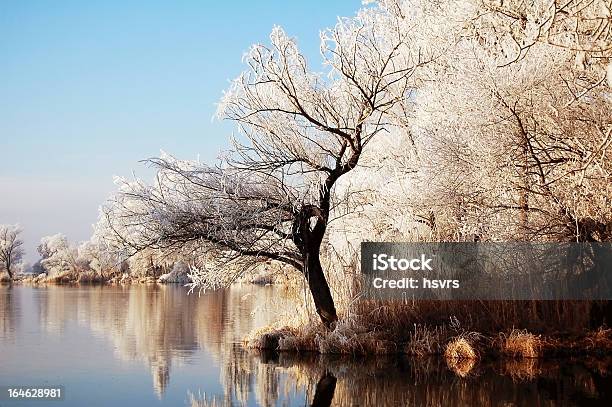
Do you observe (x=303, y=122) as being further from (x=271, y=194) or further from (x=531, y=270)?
(x=531, y=270)

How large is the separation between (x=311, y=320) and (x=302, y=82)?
389 centimetres

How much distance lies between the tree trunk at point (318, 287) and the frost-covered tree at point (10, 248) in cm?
4926

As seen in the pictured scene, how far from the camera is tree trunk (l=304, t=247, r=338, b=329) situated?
40.1ft

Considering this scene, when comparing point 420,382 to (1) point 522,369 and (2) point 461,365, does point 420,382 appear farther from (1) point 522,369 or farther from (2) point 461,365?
(1) point 522,369

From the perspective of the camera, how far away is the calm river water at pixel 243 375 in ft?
28.4

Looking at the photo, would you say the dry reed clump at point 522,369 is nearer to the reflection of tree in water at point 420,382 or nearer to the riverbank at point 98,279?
the reflection of tree in water at point 420,382

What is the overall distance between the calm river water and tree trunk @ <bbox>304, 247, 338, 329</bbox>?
2.80 feet

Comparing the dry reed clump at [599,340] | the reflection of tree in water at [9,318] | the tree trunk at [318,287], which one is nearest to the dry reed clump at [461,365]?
the tree trunk at [318,287]

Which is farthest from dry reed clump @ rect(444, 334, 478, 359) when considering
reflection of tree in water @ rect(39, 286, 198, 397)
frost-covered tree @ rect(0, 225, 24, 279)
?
frost-covered tree @ rect(0, 225, 24, 279)

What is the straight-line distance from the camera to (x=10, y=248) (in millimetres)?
61344

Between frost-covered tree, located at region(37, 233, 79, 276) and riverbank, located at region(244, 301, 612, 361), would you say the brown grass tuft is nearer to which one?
riverbank, located at region(244, 301, 612, 361)

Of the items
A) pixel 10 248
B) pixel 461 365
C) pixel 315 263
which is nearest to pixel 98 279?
pixel 10 248

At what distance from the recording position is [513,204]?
12.6m

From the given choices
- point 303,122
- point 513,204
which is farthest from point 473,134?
point 303,122
